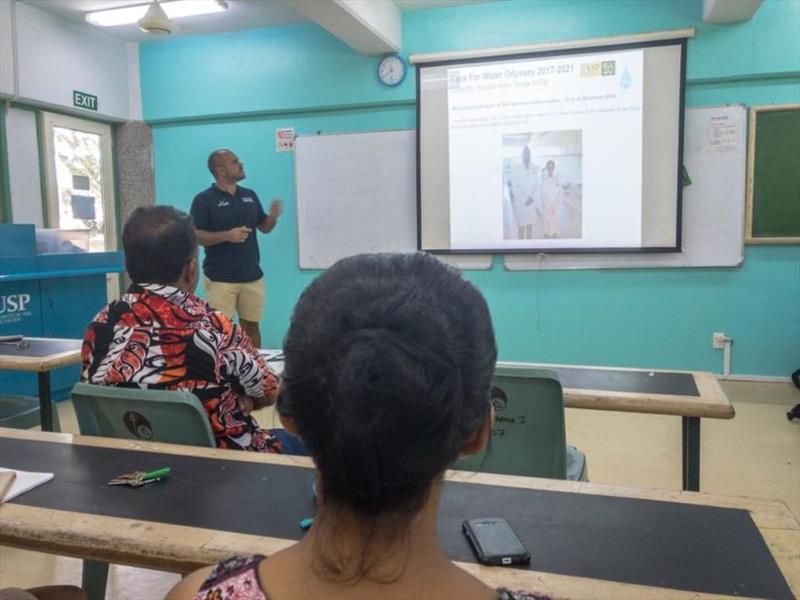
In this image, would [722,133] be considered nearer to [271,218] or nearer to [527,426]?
[271,218]

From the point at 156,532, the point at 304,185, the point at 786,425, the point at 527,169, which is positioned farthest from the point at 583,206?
the point at 156,532

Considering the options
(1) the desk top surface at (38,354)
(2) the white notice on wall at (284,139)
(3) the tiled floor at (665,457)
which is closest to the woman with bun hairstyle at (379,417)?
(3) the tiled floor at (665,457)

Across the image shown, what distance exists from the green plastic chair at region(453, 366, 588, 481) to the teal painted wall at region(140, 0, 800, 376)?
2.26 metres

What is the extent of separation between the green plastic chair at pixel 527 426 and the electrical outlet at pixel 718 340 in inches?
121

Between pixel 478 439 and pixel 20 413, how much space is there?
2.33m

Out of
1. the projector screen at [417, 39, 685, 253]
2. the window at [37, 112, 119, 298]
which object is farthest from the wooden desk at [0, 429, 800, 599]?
the window at [37, 112, 119, 298]

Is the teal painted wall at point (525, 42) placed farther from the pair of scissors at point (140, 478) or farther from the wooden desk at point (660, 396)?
the pair of scissors at point (140, 478)

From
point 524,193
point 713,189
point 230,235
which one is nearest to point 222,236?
point 230,235

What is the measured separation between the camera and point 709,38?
3.97 metres

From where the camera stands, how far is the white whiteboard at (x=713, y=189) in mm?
3998

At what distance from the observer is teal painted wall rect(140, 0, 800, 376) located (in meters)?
3.99

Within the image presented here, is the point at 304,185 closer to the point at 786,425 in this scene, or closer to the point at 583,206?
the point at 583,206

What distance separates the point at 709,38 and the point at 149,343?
3972 millimetres

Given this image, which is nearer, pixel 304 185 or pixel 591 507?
pixel 591 507
